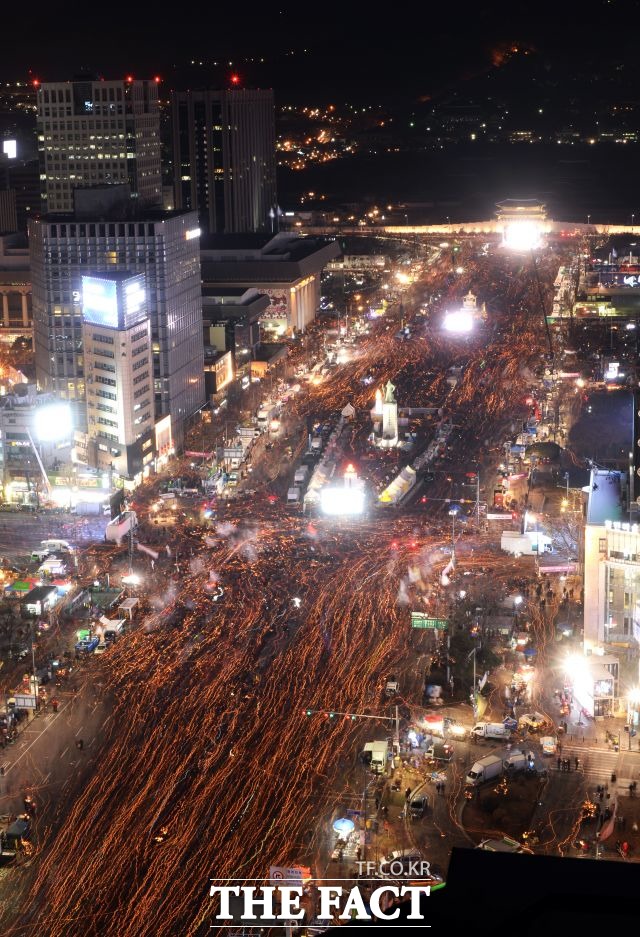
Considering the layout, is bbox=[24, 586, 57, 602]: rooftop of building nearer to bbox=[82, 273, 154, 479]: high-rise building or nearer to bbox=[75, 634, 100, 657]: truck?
bbox=[75, 634, 100, 657]: truck

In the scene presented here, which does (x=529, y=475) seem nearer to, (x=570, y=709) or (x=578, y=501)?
(x=578, y=501)

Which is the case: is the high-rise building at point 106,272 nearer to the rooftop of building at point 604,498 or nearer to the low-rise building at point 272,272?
the low-rise building at point 272,272

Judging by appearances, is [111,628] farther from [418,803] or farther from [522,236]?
[522,236]

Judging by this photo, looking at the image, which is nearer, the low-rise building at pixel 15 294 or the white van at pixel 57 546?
the white van at pixel 57 546

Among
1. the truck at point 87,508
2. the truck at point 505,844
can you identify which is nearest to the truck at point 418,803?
the truck at point 505,844

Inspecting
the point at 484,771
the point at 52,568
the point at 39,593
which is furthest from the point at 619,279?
the point at 484,771

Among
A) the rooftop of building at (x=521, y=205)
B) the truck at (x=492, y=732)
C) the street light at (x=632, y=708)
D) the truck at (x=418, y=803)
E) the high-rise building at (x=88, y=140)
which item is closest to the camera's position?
the truck at (x=418, y=803)
